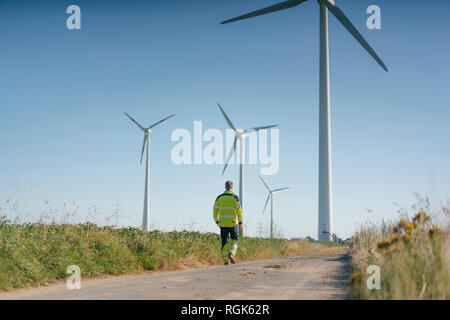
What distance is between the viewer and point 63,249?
11.3m

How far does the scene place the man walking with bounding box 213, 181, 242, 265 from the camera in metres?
14.6

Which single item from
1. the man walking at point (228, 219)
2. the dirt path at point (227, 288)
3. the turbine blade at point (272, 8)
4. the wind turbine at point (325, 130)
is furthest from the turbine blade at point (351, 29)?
the dirt path at point (227, 288)

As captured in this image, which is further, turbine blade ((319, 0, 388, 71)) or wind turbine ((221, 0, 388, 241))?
wind turbine ((221, 0, 388, 241))

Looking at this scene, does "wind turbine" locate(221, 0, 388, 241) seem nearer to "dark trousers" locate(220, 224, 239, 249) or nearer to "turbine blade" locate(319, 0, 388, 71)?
"turbine blade" locate(319, 0, 388, 71)

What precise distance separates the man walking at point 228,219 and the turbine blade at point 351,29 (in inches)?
669

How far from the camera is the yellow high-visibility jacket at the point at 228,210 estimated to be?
1467 cm

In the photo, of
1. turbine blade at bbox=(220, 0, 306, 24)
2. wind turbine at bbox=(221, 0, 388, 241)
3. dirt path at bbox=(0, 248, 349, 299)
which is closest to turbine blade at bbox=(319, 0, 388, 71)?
wind turbine at bbox=(221, 0, 388, 241)

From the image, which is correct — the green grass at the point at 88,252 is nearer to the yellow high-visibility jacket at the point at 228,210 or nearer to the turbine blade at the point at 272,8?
the yellow high-visibility jacket at the point at 228,210

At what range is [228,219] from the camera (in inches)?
579

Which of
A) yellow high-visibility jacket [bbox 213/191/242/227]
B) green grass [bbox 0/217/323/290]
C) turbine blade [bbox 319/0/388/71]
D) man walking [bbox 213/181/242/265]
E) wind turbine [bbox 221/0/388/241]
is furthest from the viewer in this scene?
wind turbine [bbox 221/0/388/241]

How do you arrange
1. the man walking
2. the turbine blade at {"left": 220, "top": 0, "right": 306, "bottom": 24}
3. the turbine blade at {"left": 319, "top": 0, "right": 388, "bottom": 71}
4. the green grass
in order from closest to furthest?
the green grass
the man walking
the turbine blade at {"left": 319, "top": 0, "right": 388, "bottom": 71}
the turbine blade at {"left": 220, "top": 0, "right": 306, "bottom": 24}
